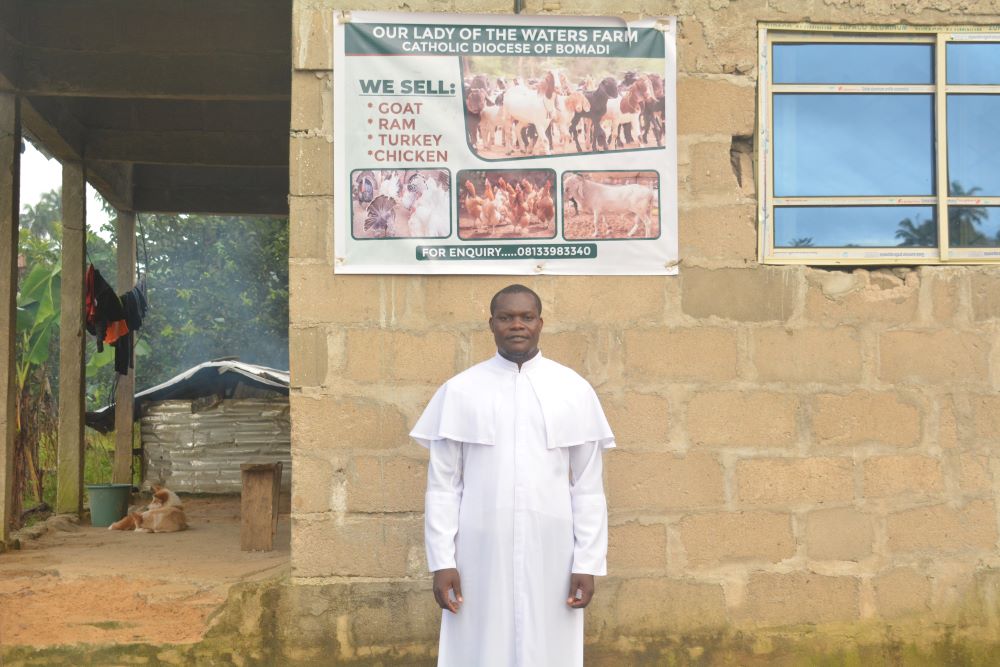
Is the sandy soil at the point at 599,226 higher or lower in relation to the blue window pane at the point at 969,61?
lower

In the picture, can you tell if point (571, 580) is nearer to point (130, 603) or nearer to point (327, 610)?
point (327, 610)

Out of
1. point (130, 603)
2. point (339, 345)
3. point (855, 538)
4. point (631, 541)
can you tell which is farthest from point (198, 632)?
point (855, 538)

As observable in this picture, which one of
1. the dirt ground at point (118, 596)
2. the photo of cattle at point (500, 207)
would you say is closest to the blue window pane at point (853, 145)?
the photo of cattle at point (500, 207)

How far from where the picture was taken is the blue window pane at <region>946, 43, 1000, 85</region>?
5.10m

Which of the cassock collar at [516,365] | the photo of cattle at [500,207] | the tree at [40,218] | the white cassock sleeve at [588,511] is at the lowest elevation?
the white cassock sleeve at [588,511]

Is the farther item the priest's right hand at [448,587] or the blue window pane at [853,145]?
the blue window pane at [853,145]

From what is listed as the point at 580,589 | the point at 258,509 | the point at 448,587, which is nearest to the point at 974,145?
the point at 580,589

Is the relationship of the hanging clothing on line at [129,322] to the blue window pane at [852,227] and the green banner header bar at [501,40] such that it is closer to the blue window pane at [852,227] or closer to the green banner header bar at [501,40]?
the green banner header bar at [501,40]

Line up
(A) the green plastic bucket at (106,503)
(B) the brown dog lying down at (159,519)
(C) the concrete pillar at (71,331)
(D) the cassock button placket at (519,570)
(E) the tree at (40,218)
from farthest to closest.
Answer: (E) the tree at (40,218) → (C) the concrete pillar at (71,331) → (A) the green plastic bucket at (106,503) → (B) the brown dog lying down at (159,519) → (D) the cassock button placket at (519,570)

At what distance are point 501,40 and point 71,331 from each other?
574cm

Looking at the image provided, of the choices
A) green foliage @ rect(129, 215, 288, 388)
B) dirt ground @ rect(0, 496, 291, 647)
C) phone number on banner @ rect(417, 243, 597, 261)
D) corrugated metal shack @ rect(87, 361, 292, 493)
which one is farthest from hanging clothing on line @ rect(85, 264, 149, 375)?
green foliage @ rect(129, 215, 288, 388)

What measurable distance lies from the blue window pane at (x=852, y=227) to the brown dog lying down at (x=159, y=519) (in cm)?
507

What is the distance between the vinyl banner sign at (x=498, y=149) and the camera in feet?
15.9

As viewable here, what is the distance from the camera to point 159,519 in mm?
7957
